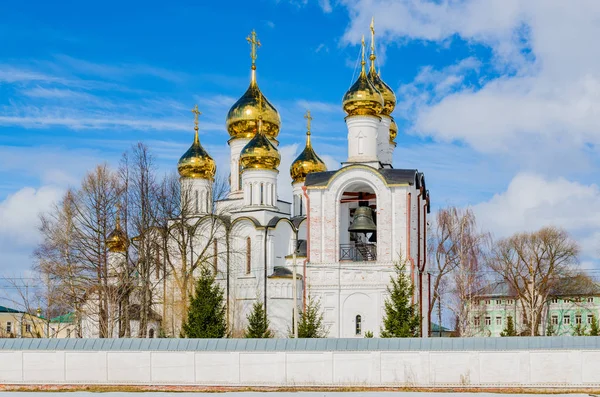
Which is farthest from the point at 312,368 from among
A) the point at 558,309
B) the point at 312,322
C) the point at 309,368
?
the point at 558,309

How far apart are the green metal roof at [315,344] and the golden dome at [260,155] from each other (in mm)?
13836

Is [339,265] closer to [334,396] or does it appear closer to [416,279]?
[416,279]

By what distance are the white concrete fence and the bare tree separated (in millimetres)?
24771

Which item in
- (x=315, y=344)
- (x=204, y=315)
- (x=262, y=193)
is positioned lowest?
(x=315, y=344)

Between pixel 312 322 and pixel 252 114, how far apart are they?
41.5 ft

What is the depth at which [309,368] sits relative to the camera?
2248 cm

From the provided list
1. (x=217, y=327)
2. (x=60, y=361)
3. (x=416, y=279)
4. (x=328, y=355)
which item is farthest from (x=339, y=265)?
(x=60, y=361)

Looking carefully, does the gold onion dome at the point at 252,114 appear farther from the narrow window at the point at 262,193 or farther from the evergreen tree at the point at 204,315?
the evergreen tree at the point at 204,315

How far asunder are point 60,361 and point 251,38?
68.6 ft

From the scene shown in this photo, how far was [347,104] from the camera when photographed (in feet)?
110

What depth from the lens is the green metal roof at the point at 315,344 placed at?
21.8 meters

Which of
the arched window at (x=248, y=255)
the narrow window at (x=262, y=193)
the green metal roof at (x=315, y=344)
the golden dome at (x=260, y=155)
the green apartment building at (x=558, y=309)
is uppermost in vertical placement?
the golden dome at (x=260, y=155)

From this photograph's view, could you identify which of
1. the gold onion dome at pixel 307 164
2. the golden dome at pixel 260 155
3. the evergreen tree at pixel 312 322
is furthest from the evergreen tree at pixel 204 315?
the gold onion dome at pixel 307 164

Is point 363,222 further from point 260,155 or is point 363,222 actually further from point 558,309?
point 558,309
